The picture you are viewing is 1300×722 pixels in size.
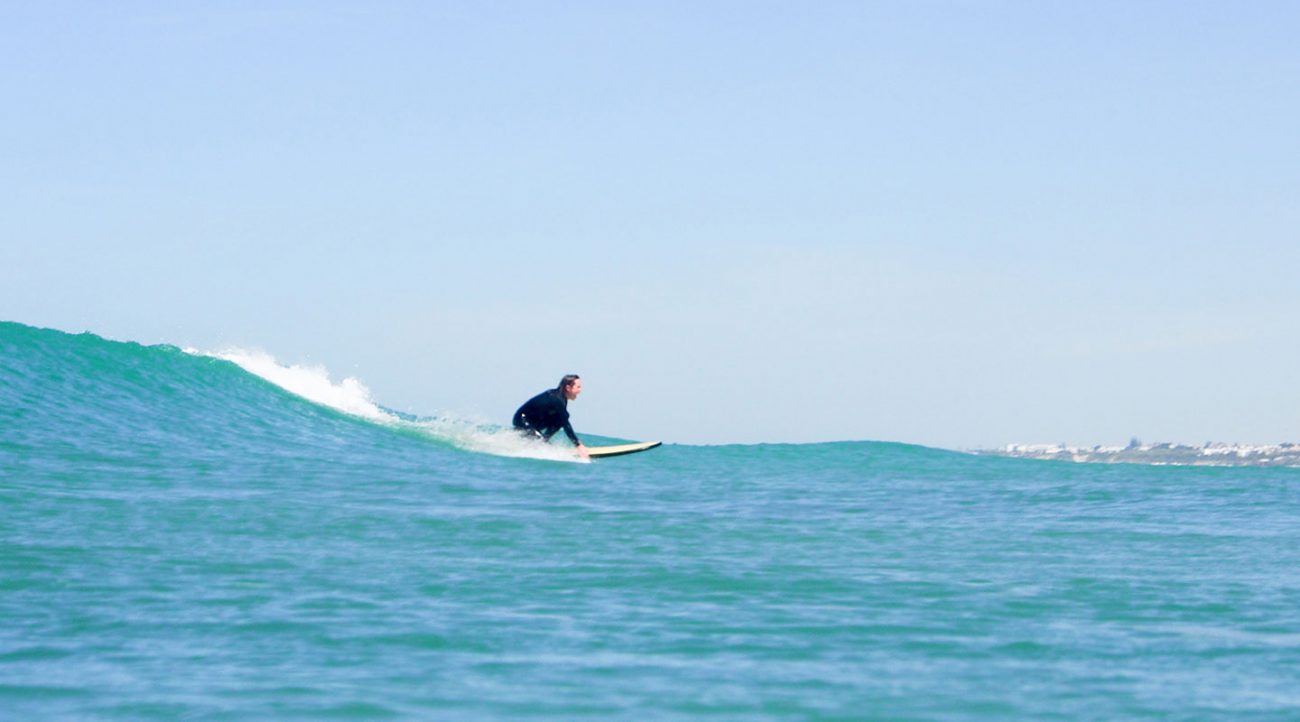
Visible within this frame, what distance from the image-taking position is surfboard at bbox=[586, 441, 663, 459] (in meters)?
19.9

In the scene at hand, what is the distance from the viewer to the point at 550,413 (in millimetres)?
18203

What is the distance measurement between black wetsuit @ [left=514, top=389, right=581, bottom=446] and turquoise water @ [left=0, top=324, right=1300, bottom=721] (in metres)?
1.33

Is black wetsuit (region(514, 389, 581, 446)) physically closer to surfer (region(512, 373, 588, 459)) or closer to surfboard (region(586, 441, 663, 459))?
surfer (region(512, 373, 588, 459))

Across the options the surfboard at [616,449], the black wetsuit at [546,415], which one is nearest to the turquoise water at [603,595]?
the black wetsuit at [546,415]

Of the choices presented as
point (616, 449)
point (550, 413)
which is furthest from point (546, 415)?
point (616, 449)

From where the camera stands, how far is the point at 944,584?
28.0 feet

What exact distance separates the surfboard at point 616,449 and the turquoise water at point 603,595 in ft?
8.75

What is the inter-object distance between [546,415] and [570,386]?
25.5 inches

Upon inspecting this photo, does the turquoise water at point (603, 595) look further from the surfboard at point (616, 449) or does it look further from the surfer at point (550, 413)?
the surfboard at point (616, 449)

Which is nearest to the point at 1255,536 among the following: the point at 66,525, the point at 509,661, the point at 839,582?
the point at 839,582

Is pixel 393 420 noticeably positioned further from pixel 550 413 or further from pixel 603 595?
pixel 603 595

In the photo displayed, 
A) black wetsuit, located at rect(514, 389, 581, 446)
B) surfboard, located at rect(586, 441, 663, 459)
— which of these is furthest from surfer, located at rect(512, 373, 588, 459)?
surfboard, located at rect(586, 441, 663, 459)

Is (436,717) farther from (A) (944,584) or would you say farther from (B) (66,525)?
(B) (66,525)

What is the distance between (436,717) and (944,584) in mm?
4369
